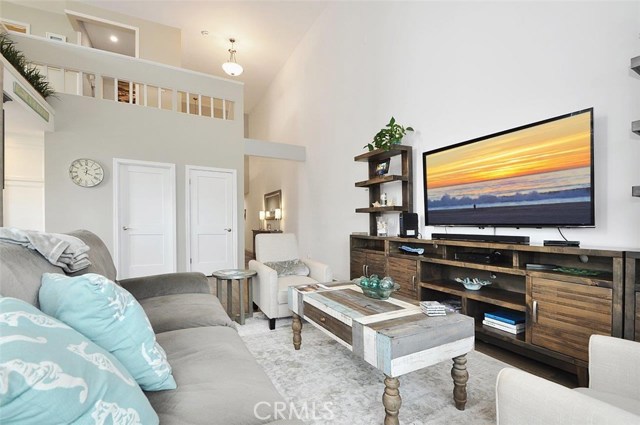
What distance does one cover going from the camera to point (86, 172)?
423 cm

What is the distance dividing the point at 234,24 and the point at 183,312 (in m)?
5.84

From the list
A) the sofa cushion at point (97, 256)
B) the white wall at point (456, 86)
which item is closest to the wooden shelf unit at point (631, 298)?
the white wall at point (456, 86)

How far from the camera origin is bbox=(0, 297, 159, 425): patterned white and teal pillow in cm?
53

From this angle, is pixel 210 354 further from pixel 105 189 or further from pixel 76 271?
pixel 105 189

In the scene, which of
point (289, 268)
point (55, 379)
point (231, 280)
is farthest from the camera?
point (289, 268)

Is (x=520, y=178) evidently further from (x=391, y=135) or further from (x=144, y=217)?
(x=144, y=217)

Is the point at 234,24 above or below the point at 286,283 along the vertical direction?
above

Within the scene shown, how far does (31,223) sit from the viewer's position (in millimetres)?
4379

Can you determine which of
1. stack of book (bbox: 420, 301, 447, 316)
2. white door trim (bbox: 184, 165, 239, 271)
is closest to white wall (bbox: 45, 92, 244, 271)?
white door trim (bbox: 184, 165, 239, 271)

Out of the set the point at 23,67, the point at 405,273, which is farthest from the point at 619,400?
the point at 23,67

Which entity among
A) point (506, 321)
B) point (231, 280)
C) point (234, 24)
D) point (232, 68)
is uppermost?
point (234, 24)

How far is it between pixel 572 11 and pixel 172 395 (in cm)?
336

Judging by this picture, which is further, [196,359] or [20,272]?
[196,359]

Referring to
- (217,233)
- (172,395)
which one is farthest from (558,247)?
(217,233)
